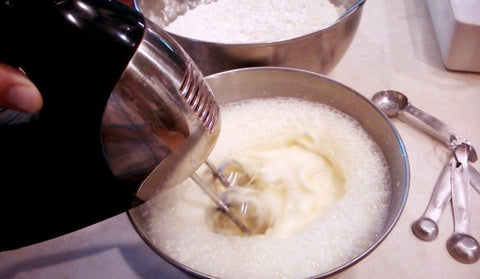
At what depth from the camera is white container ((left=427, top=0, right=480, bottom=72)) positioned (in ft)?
2.62

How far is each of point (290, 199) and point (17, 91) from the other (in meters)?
0.41

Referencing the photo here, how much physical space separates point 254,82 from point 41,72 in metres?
0.44

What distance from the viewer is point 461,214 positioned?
63 centimetres

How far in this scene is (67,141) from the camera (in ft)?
1.24

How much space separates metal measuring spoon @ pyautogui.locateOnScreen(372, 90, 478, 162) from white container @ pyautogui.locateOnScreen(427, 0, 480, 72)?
0.17m

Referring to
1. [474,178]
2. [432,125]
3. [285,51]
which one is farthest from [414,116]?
[285,51]

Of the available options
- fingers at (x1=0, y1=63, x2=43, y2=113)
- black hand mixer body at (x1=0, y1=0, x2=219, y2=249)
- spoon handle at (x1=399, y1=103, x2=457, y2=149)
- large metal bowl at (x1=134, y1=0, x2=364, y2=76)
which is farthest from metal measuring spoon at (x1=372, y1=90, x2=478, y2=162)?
fingers at (x1=0, y1=63, x2=43, y2=113)

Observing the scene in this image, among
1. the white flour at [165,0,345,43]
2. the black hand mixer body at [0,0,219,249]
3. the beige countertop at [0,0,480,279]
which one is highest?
the black hand mixer body at [0,0,219,249]

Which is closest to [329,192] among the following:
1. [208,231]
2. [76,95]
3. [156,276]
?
[208,231]

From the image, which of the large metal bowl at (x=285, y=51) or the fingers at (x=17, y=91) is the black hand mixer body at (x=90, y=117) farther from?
the large metal bowl at (x=285, y=51)

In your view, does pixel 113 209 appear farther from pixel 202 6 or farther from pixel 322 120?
pixel 202 6

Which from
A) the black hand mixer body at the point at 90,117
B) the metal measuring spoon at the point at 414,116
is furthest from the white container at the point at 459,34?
the black hand mixer body at the point at 90,117

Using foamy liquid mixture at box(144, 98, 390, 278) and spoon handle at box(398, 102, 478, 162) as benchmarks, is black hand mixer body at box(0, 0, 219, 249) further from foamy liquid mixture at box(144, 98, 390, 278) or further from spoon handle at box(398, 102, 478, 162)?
spoon handle at box(398, 102, 478, 162)

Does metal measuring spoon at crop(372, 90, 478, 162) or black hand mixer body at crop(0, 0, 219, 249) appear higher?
black hand mixer body at crop(0, 0, 219, 249)
